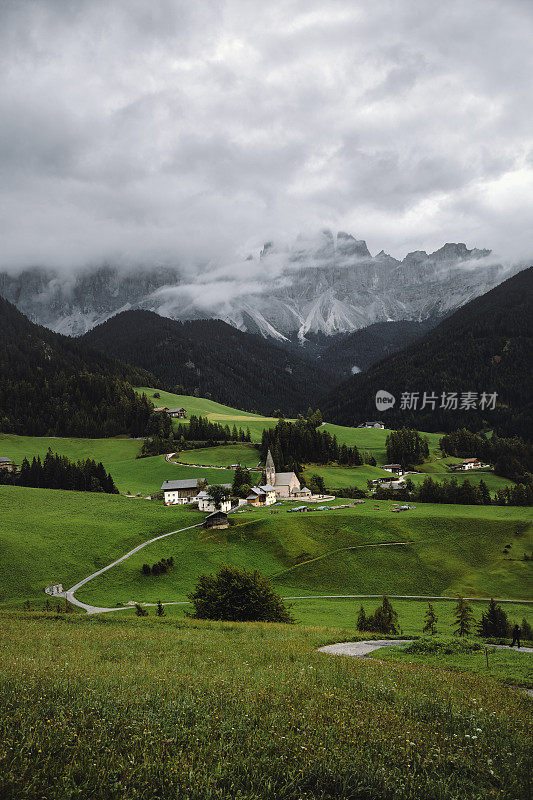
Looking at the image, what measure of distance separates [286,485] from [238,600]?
248ft

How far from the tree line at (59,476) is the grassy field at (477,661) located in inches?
4377

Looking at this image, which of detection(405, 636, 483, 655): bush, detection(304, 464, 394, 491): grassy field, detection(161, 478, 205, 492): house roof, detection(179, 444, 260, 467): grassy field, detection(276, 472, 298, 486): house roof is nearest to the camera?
detection(405, 636, 483, 655): bush

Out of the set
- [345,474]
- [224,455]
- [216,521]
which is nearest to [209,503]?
[216,521]

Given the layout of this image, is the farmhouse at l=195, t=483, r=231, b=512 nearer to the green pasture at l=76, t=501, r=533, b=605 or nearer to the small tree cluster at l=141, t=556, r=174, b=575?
the green pasture at l=76, t=501, r=533, b=605

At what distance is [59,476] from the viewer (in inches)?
4988

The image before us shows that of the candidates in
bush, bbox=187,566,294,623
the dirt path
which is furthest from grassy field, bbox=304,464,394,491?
bush, bbox=187,566,294,623

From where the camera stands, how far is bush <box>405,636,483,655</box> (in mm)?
25131

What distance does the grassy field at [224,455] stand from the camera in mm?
155625

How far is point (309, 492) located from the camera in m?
117

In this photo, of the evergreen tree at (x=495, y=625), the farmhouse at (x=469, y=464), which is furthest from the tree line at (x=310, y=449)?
the evergreen tree at (x=495, y=625)

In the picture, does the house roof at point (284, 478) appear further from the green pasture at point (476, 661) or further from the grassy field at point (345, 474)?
the green pasture at point (476, 661)

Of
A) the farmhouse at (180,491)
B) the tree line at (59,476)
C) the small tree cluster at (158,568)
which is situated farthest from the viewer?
the tree line at (59,476)

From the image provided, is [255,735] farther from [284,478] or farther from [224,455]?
[224,455]

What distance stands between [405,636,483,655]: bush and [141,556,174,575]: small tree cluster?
162ft
